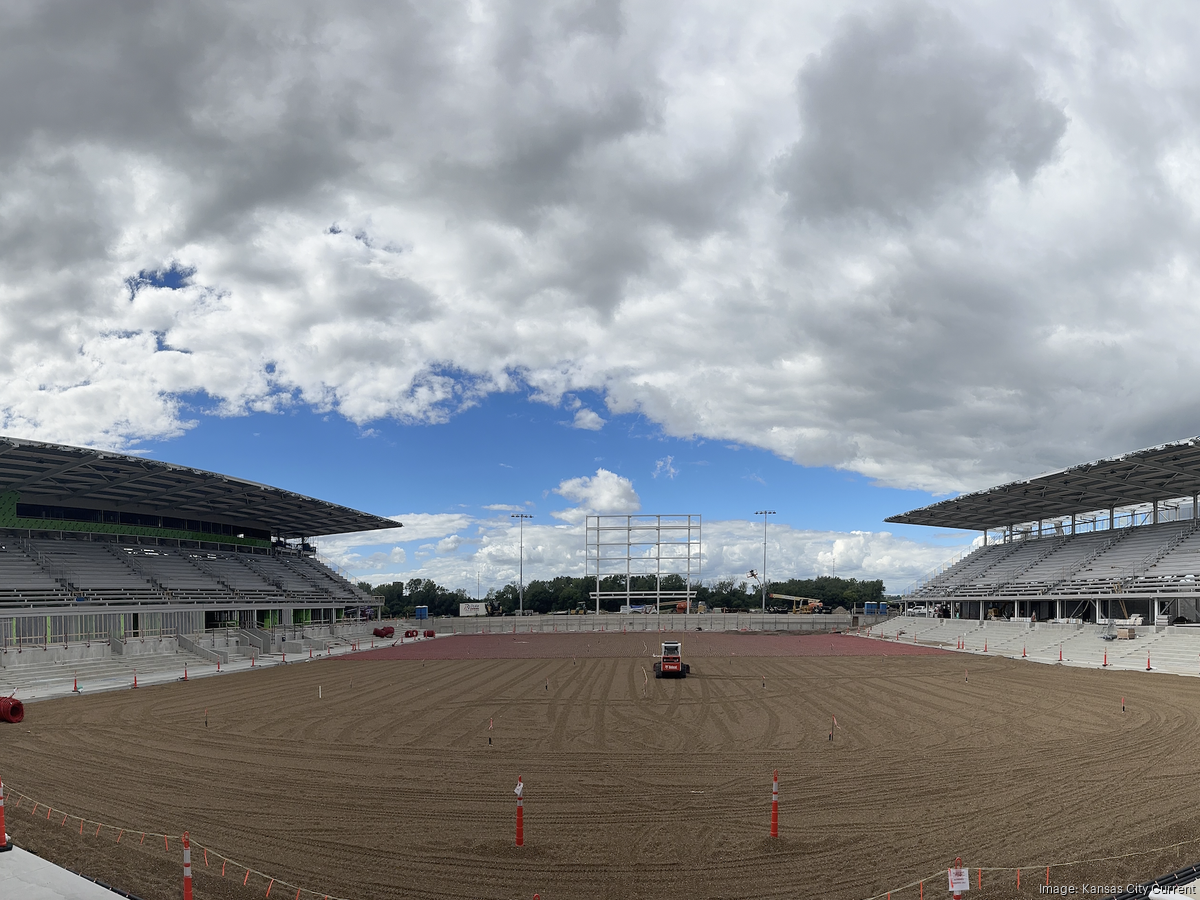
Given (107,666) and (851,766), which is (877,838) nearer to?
(851,766)

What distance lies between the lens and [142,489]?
179 feet

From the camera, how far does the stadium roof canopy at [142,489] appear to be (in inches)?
1726

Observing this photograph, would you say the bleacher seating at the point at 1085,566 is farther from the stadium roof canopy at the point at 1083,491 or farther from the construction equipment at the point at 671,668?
the construction equipment at the point at 671,668

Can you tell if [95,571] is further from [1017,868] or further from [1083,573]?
[1083,573]

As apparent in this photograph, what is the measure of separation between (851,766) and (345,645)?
192ft

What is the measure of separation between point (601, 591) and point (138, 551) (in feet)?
298

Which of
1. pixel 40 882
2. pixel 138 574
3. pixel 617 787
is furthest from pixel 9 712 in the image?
pixel 138 574

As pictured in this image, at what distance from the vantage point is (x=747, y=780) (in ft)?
53.4

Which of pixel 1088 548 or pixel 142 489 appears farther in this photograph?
pixel 1088 548

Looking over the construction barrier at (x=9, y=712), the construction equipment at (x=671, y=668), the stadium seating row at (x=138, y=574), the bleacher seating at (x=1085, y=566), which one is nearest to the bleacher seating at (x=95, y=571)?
the stadium seating row at (x=138, y=574)

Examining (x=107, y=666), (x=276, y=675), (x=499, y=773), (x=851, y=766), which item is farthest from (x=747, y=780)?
(x=107, y=666)

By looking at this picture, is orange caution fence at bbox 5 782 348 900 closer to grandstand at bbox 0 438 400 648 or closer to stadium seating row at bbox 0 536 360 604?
grandstand at bbox 0 438 400 648

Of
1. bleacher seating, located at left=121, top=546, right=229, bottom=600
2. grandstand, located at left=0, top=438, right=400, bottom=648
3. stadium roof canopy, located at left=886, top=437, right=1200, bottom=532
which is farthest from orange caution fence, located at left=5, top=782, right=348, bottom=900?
stadium roof canopy, located at left=886, top=437, right=1200, bottom=532

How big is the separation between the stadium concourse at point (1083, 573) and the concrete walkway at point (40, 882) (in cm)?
4468
